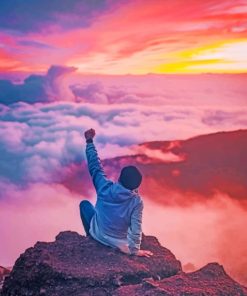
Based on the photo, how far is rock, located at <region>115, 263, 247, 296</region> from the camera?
323cm

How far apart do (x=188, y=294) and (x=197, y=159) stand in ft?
28.2

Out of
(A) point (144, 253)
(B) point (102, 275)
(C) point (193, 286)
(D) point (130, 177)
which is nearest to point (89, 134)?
(D) point (130, 177)

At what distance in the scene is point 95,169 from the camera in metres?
4.04

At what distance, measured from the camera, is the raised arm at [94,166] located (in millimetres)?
3975

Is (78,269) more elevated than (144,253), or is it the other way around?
(144,253)

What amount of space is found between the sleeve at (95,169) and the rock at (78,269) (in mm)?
493

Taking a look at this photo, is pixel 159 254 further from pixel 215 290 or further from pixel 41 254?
pixel 41 254

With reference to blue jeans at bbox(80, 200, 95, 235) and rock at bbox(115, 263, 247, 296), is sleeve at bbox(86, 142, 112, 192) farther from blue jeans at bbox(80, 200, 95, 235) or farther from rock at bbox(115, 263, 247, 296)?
rock at bbox(115, 263, 247, 296)

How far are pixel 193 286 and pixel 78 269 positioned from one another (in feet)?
2.70

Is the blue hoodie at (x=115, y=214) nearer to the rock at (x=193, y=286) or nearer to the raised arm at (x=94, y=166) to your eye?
the raised arm at (x=94, y=166)

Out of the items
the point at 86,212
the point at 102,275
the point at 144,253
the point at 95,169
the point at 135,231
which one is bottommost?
the point at 102,275

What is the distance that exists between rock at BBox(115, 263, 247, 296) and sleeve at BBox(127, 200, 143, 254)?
391mm

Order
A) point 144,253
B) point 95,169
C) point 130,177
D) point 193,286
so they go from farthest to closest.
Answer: point 95,169, point 144,253, point 130,177, point 193,286

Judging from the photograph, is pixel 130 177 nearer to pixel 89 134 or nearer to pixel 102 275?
pixel 89 134
